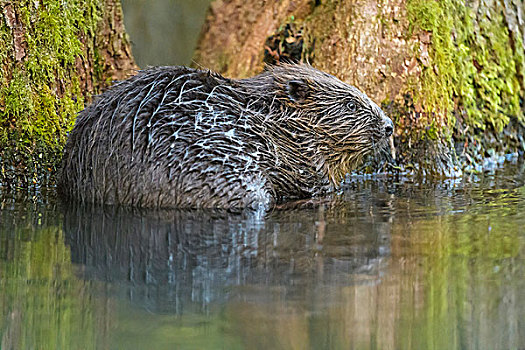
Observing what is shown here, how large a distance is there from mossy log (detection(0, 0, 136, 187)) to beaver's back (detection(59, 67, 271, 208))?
1.16 m

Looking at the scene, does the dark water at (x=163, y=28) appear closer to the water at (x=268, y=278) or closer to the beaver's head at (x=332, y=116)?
the beaver's head at (x=332, y=116)

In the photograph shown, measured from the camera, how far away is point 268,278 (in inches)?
133

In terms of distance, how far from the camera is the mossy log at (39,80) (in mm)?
6363

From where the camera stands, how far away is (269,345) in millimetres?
2562

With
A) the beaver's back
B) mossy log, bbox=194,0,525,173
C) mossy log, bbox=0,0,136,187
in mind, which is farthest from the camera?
mossy log, bbox=194,0,525,173

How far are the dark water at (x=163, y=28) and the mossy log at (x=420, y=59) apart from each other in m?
5.53

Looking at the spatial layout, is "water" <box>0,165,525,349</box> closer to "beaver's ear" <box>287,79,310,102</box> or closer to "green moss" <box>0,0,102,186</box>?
"beaver's ear" <box>287,79,310,102</box>

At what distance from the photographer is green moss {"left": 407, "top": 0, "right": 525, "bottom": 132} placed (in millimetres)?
7297

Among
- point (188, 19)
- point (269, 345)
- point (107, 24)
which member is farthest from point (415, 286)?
point (188, 19)

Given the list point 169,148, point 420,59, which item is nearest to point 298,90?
point 169,148

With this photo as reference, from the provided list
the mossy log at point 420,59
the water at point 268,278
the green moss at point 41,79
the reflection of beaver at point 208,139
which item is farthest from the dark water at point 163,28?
the water at point 268,278

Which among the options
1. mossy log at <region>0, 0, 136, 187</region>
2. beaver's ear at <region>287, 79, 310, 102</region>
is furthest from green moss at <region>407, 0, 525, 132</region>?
mossy log at <region>0, 0, 136, 187</region>

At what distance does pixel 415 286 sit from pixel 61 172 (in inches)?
143

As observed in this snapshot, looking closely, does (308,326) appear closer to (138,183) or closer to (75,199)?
(138,183)
